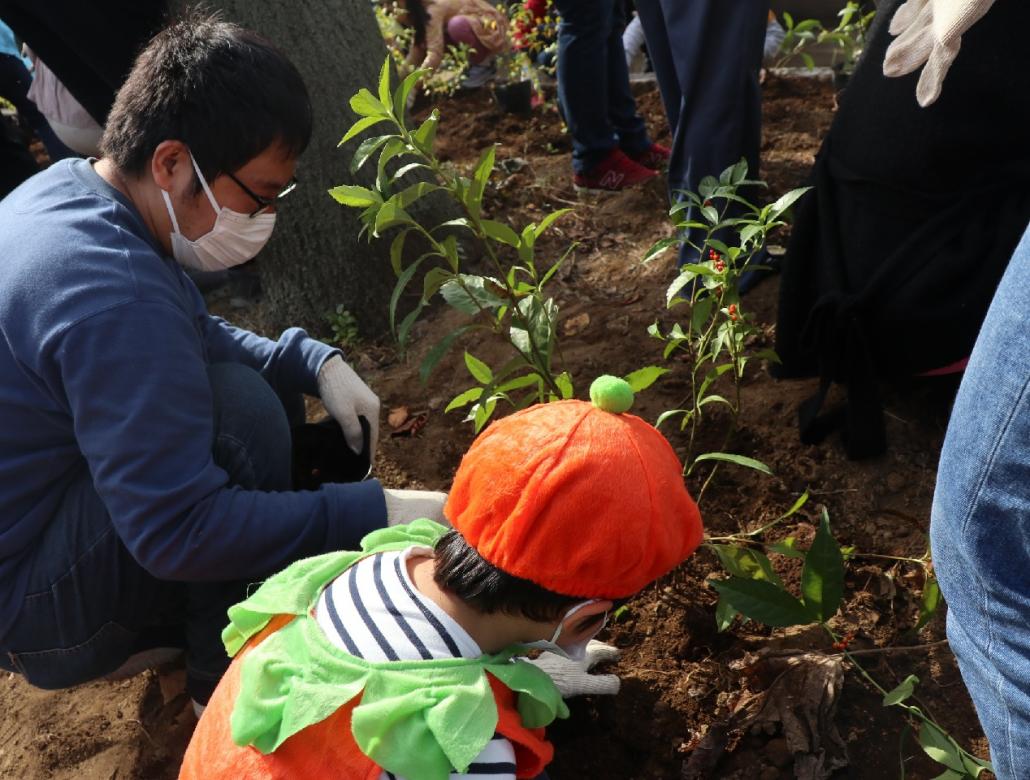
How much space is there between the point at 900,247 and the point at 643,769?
1.25 m

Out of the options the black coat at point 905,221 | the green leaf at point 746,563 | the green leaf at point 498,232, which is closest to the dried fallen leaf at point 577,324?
the black coat at point 905,221

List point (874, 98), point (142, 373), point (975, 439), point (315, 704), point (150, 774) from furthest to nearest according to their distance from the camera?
1. point (874, 98)
2. point (150, 774)
3. point (142, 373)
4. point (315, 704)
5. point (975, 439)

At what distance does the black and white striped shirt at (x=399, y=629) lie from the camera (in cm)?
128

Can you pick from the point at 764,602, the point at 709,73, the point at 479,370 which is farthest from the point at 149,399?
the point at 709,73

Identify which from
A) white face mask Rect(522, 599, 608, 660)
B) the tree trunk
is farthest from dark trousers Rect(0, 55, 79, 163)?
white face mask Rect(522, 599, 608, 660)

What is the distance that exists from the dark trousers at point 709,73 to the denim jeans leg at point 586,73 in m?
0.56

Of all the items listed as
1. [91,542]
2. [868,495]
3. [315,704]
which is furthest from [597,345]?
[315,704]

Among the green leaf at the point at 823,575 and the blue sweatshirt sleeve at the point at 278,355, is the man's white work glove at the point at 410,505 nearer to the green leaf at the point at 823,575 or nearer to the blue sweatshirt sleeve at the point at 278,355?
the blue sweatshirt sleeve at the point at 278,355

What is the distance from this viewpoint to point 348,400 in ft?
7.04

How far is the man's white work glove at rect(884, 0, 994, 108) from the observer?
1.54m

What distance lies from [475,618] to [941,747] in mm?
754

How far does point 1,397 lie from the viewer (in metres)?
Result: 1.60

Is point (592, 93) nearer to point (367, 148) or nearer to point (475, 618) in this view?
point (367, 148)

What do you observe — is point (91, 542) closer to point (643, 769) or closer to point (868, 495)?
point (643, 769)
